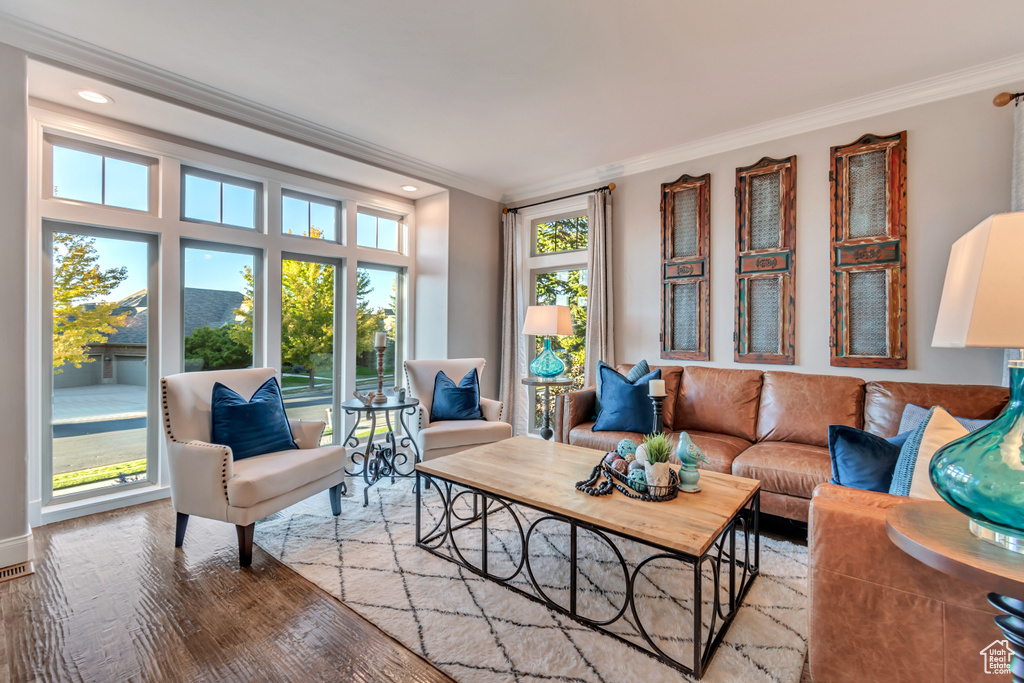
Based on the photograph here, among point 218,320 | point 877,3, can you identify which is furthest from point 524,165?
point 218,320

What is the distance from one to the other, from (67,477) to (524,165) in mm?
4198

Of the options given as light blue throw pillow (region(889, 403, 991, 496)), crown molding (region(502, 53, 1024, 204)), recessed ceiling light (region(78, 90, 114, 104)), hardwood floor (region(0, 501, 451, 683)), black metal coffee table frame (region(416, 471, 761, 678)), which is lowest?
hardwood floor (region(0, 501, 451, 683))

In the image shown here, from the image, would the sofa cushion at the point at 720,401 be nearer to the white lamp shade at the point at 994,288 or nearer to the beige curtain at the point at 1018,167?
the beige curtain at the point at 1018,167

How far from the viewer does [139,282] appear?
10.5ft

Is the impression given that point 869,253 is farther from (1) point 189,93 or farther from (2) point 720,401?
(1) point 189,93

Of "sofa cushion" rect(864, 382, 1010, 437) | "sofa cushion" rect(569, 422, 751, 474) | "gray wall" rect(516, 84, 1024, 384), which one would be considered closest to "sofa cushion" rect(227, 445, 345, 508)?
"sofa cushion" rect(569, 422, 751, 474)

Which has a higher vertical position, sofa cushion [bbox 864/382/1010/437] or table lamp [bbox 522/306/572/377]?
table lamp [bbox 522/306/572/377]

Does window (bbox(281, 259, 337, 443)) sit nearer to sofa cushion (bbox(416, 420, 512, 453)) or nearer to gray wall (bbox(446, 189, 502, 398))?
gray wall (bbox(446, 189, 502, 398))

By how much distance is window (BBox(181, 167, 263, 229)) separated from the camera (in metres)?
3.42

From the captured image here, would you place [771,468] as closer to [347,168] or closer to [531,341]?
[531,341]

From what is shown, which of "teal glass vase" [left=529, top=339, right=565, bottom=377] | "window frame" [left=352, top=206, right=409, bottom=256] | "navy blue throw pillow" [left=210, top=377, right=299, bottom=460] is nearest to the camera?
"navy blue throw pillow" [left=210, top=377, right=299, bottom=460]

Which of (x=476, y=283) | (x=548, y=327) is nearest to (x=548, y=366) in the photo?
(x=548, y=327)

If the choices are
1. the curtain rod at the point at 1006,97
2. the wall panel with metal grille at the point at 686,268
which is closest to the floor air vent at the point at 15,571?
the wall panel with metal grille at the point at 686,268

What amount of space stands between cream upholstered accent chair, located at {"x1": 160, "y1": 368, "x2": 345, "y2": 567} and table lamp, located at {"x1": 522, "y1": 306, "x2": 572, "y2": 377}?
1.98 m
